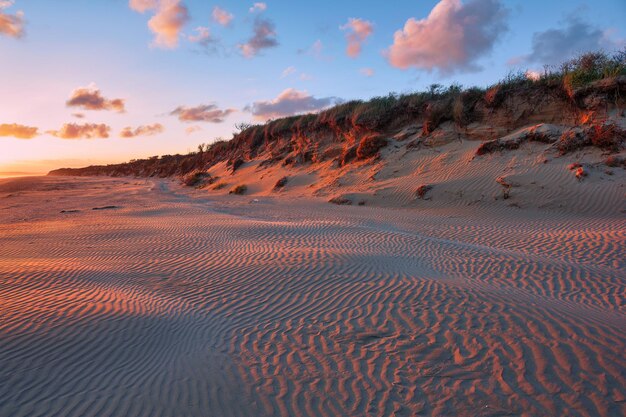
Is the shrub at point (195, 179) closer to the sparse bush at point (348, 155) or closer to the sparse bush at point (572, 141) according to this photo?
the sparse bush at point (348, 155)

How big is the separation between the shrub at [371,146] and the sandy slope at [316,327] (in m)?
12.1

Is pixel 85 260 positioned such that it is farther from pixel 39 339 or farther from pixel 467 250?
pixel 467 250

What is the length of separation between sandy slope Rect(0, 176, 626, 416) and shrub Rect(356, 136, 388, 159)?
12077 mm

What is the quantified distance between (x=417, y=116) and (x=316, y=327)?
19.1 meters

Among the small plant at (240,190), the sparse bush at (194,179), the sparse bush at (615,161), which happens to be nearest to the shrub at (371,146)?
the small plant at (240,190)

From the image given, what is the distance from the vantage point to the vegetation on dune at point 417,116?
15.8 m

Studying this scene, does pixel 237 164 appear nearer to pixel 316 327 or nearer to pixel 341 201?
pixel 341 201

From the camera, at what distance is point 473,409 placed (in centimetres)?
309

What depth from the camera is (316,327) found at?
470 centimetres

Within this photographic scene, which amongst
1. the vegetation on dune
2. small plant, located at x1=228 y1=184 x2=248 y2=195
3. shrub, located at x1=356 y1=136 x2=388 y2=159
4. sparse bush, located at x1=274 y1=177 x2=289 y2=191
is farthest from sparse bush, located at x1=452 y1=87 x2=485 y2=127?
small plant, located at x1=228 y1=184 x2=248 y2=195

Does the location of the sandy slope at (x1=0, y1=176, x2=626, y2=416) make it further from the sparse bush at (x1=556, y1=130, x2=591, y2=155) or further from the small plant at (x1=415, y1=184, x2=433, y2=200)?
the sparse bush at (x1=556, y1=130, x2=591, y2=155)

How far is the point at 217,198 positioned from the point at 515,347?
1947 cm

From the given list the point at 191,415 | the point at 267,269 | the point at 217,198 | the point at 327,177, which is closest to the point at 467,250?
the point at 267,269

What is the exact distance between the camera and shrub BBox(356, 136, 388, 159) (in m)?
20.9
